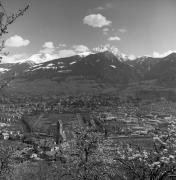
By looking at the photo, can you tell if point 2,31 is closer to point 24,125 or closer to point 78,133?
point 78,133

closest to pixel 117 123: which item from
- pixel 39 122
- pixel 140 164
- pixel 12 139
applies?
pixel 39 122

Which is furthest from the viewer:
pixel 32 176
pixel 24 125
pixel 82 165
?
pixel 24 125

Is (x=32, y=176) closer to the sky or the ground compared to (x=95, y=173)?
closer to the ground

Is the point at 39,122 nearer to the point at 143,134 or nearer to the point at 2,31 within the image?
the point at 143,134

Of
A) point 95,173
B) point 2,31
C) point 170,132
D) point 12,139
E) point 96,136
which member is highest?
point 2,31

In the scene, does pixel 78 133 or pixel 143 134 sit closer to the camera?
pixel 78 133

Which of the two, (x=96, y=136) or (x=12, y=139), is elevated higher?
(x=96, y=136)

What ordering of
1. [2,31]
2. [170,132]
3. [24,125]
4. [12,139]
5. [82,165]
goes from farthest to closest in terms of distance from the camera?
[24,125]
[12,139]
[82,165]
[2,31]
[170,132]

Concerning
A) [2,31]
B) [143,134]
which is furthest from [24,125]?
[2,31]

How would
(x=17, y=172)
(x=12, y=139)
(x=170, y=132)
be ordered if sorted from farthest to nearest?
(x=12, y=139)
(x=17, y=172)
(x=170, y=132)
